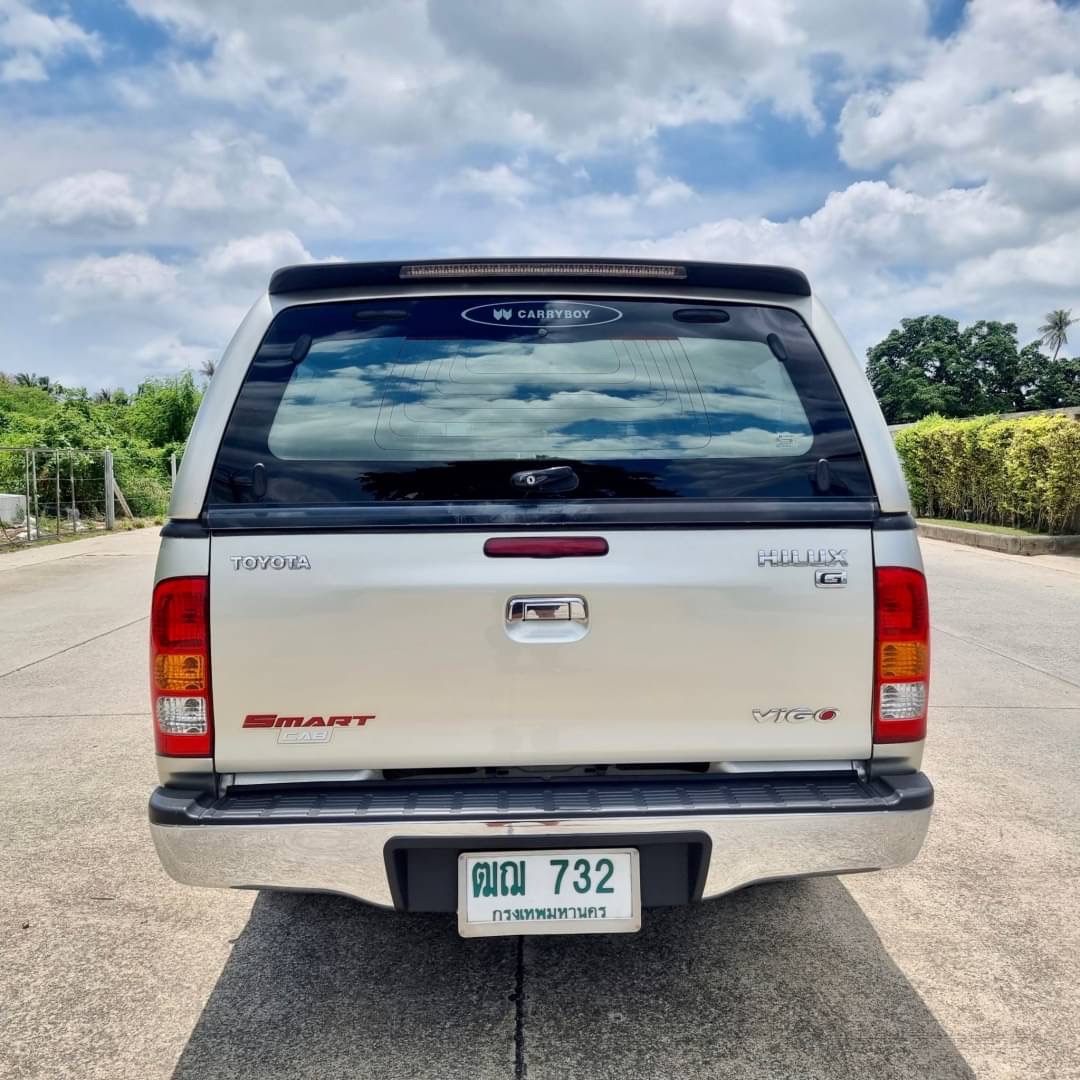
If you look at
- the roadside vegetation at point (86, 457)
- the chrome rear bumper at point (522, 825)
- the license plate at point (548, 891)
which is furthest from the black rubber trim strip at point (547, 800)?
the roadside vegetation at point (86, 457)

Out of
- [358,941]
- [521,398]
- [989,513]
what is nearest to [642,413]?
[521,398]

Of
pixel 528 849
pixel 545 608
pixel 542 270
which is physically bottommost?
pixel 528 849

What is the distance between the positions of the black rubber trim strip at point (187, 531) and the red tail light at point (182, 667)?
10 cm

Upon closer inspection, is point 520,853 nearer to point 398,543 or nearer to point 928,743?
point 398,543

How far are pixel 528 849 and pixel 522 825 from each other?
75 mm

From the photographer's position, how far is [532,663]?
2289 millimetres

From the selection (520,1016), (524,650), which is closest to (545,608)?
(524,650)

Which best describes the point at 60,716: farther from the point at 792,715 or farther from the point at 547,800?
the point at 792,715

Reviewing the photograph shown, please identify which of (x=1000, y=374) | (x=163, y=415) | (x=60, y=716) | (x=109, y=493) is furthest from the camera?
(x=1000, y=374)

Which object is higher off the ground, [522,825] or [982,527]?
[522,825]

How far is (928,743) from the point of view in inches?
204

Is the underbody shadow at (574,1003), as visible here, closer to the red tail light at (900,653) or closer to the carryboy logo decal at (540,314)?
the red tail light at (900,653)

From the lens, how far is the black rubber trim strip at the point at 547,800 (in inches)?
87.7

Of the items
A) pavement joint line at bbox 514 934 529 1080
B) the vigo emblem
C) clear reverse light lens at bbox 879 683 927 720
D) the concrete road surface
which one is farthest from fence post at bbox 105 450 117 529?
clear reverse light lens at bbox 879 683 927 720
